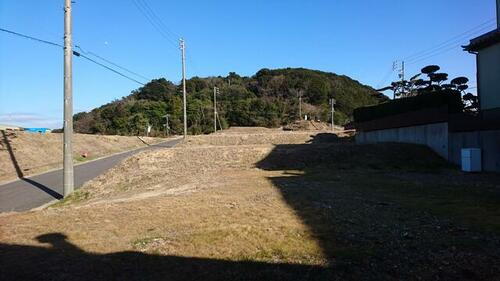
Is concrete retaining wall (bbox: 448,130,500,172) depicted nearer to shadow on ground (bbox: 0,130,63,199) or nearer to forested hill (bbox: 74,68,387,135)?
shadow on ground (bbox: 0,130,63,199)

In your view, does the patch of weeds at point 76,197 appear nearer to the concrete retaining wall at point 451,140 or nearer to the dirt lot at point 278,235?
the dirt lot at point 278,235

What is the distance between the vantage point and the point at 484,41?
24.6 metres

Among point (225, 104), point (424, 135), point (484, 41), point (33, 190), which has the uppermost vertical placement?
point (225, 104)

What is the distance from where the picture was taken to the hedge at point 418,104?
25.4 m

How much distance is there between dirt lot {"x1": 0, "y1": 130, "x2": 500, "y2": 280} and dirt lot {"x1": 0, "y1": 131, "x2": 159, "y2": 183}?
22467 millimetres

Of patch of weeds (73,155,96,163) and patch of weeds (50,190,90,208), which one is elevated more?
patch of weeds (73,155,96,163)

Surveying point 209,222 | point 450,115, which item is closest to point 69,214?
point 209,222

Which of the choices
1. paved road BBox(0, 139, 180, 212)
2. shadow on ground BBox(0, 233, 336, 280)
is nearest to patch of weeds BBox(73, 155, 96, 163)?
paved road BBox(0, 139, 180, 212)

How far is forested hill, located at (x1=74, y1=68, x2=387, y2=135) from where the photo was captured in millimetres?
114000

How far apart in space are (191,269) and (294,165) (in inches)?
696

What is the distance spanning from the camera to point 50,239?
8164 mm

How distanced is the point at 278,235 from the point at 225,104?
116 meters

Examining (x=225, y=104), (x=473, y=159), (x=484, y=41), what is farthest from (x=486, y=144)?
(x=225, y=104)

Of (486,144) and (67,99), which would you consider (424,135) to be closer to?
(486,144)
